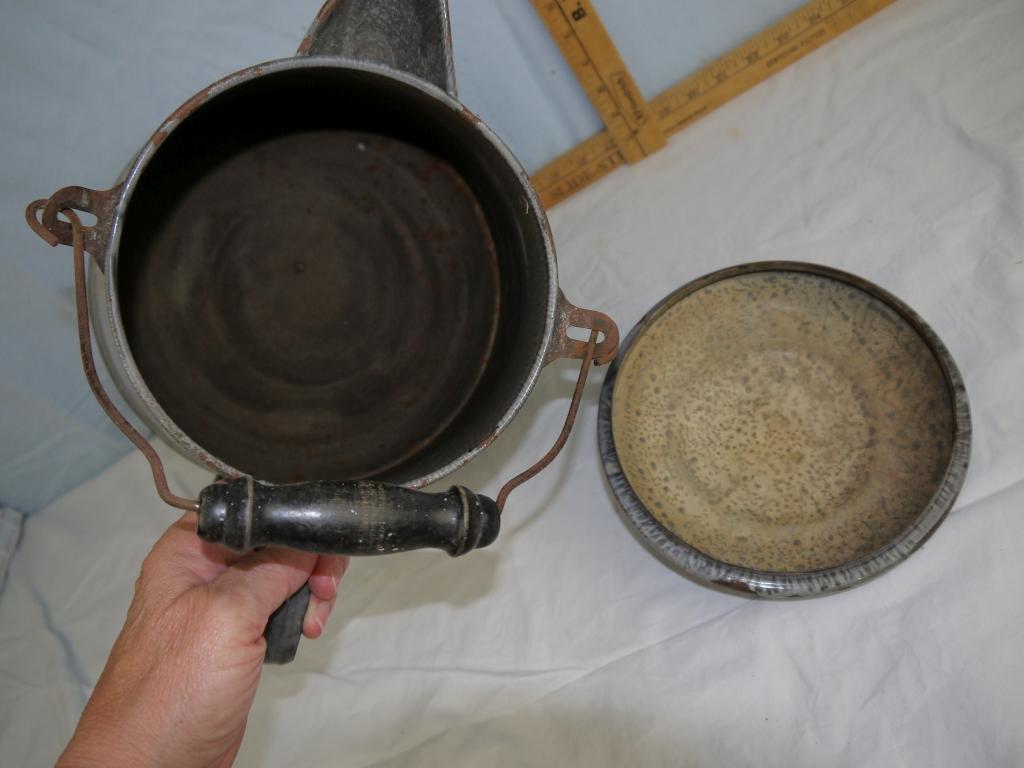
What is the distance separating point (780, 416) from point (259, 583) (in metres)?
0.68

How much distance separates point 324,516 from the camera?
26.9 inches

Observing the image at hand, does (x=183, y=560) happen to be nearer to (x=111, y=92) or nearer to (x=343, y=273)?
(x=343, y=273)

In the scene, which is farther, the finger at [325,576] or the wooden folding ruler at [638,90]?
the wooden folding ruler at [638,90]

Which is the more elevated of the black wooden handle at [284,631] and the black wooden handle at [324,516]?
the black wooden handle at [324,516]

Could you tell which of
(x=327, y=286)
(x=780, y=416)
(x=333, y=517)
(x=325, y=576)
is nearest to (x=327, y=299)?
(x=327, y=286)

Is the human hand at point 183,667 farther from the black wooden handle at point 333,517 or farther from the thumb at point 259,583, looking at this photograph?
the black wooden handle at point 333,517

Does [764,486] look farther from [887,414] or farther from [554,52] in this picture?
[554,52]

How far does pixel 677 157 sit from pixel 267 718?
3.27 ft

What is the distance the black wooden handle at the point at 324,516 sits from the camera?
0.68 m

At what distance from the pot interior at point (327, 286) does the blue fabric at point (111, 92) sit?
0.15 meters

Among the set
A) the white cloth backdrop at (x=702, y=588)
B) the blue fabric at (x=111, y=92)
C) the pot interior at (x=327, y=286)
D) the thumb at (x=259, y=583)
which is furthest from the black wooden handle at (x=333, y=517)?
the blue fabric at (x=111, y=92)

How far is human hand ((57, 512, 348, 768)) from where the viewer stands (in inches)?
30.3

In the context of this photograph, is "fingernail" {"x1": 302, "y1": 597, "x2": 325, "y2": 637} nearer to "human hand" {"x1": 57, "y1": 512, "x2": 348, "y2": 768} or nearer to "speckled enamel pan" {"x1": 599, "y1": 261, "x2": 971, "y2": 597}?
"human hand" {"x1": 57, "y1": 512, "x2": 348, "y2": 768}

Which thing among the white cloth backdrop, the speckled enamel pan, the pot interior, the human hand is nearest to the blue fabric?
the white cloth backdrop
